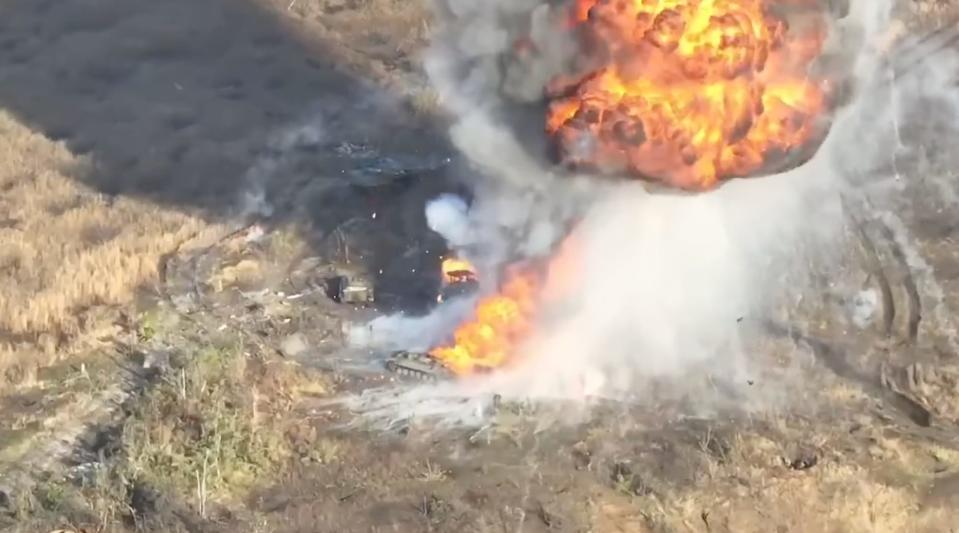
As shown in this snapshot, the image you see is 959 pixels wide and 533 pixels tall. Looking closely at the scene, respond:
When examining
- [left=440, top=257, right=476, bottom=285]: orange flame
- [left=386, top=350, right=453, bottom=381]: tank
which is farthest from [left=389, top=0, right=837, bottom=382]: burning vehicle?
[left=440, top=257, right=476, bottom=285]: orange flame

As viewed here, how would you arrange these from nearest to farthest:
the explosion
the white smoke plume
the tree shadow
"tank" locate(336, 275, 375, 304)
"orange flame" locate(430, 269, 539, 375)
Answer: the explosion
the white smoke plume
"orange flame" locate(430, 269, 539, 375)
"tank" locate(336, 275, 375, 304)
the tree shadow

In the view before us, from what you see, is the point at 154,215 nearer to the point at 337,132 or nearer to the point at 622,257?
the point at 337,132

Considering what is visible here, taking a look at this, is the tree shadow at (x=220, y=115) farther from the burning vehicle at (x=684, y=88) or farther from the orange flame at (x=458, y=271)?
the burning vehicle at (x=684, y=88)

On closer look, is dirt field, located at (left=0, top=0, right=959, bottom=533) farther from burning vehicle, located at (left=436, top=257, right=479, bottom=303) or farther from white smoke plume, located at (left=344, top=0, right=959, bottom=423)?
white smoke plume, located at (left=344, top=0, right=959, bottom=423)

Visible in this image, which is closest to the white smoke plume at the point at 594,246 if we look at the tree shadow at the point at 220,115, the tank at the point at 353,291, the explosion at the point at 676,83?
the explosion at the point at 676,83

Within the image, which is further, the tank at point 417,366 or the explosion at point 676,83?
the tank at point 417,366

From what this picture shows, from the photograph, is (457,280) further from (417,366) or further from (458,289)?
(417,366)
